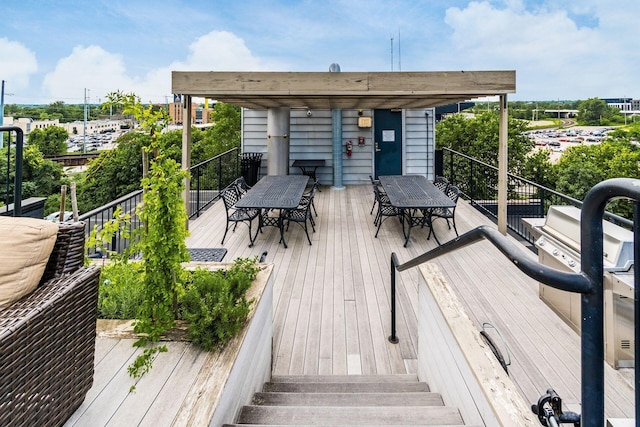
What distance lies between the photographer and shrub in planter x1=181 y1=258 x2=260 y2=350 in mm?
1718

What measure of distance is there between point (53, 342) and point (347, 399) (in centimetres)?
141

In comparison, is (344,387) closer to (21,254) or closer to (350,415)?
(350,415)

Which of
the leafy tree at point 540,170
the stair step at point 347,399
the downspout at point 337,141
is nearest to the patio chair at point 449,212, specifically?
the stair step at point 347,399

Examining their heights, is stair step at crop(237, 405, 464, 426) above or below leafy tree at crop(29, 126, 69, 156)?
below

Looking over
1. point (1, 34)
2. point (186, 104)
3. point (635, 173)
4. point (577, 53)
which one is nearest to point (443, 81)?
point (186, 104)

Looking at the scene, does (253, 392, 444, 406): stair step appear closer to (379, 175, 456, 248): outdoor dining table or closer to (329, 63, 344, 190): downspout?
(379, 175, 456, 248): outdoor dining table

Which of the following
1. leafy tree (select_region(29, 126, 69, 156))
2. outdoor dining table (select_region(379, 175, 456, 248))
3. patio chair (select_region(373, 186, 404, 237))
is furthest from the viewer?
leafy tree (select_region(29, 126, 69, 156))

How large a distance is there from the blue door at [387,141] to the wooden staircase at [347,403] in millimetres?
Result: 8250

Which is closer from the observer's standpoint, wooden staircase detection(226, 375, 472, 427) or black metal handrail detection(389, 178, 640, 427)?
black metal handrail detection(389, 178, 640, 427)

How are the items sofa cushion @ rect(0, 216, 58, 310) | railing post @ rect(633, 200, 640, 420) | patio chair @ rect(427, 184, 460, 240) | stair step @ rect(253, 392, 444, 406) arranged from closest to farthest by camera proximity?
railing post @ rect(633, 200, 640, 420), sofa cushion @ rect(0, 216, 58, 310), stair step @ rect(253, 392, 444, 406), patio chair @ rect(427, 184, 460, 240)

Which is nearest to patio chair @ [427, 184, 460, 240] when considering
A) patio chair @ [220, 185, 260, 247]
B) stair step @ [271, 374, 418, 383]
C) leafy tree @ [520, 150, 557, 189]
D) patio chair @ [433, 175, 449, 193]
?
patio chair @ [433, 175, 449, 193]

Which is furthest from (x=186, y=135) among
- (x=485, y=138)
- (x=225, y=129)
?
(x=485, y=138)

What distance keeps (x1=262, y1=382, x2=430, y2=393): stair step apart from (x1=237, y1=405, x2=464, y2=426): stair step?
514mm

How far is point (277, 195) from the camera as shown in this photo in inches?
223
